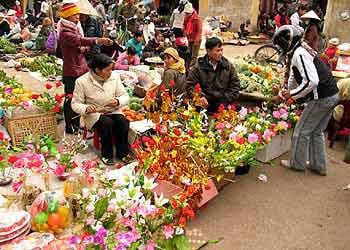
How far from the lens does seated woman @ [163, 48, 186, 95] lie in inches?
211

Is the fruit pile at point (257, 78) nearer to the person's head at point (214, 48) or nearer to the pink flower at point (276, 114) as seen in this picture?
the pink flower at point (276, 114)

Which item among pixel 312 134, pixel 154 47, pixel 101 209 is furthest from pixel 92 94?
pixel 154 47

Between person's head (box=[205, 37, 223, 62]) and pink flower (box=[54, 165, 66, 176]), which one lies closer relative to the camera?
pink flower (box=[54, 165, 66, 176])

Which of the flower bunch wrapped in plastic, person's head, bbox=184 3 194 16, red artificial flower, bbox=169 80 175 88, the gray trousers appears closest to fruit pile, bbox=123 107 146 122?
red artificial flower, bbox=169 80 175 88

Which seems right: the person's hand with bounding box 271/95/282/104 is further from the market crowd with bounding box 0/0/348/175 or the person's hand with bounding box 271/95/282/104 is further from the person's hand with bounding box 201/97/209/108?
the person's hand with bounding box 201/97/209/108

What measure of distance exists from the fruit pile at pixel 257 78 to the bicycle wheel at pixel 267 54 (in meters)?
2.75

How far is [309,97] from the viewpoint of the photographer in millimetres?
4551

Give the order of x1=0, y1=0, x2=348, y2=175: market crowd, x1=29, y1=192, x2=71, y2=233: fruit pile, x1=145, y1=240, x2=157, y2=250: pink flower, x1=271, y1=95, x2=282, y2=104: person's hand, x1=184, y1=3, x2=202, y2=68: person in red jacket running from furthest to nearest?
1. x1=184, y1=3, x2=202, y2=68: person in red jacket
2. x1=271, y1=95, x2=282, y2=104: person's hand
3. x1=0, y1=0, x2=348, y2=175: market crowd
4. x1=29, y1=192, x2=71, y2=233: fruit pile
5. x1=145, y1=240, x2=157, y2=250: pink flower

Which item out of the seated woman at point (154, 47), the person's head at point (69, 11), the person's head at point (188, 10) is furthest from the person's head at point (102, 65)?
the person's head at point (188, 10)

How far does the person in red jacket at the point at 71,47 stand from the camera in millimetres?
5371

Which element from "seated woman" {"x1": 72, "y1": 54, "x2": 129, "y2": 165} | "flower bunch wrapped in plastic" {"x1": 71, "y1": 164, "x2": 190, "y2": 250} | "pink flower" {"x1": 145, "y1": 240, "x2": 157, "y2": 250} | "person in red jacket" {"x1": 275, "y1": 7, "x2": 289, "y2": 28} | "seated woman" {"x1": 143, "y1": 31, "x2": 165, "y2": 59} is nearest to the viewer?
"flower bunch wrapped in plastic" {"x1": 71, "y1": 164, "x2": 190, "y2": 250}

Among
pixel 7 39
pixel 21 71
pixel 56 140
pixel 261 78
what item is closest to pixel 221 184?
pixel 56 140

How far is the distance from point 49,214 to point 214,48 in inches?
113

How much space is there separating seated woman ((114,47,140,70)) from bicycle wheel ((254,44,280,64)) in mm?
3483
